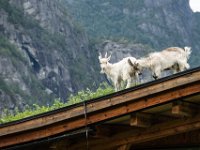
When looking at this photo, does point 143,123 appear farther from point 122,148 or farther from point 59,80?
point 59,80

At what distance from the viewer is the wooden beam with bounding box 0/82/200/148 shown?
374 inches

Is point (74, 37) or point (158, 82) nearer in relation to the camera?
point (158, 82)

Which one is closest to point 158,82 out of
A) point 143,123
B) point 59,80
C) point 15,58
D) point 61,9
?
point 143,123

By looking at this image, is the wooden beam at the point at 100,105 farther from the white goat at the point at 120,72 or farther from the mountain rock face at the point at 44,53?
the mountain rock face at the point at 44,53

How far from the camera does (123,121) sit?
1089 cm

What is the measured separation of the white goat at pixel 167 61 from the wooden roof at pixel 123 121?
463 cm

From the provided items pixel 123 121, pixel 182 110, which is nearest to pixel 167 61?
pixel 123 121

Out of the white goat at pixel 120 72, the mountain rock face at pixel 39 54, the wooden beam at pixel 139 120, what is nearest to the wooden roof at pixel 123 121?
the wooden beam at pixel 139 120

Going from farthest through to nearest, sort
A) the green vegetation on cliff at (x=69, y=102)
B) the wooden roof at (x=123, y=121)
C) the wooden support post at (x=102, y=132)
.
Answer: the green vegetation on cliff at (x=69, y=102), the wooden support post at (x=102, y=132), the wooden roof at (x=123, y=121)

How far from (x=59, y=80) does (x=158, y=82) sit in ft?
503

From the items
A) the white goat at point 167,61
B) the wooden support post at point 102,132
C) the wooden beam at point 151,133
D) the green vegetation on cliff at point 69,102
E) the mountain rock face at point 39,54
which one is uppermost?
the mountain rock face at point 39,54

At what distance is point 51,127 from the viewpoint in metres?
10.9

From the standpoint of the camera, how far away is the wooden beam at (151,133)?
10062mm

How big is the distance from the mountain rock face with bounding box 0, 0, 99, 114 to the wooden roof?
112 meters
